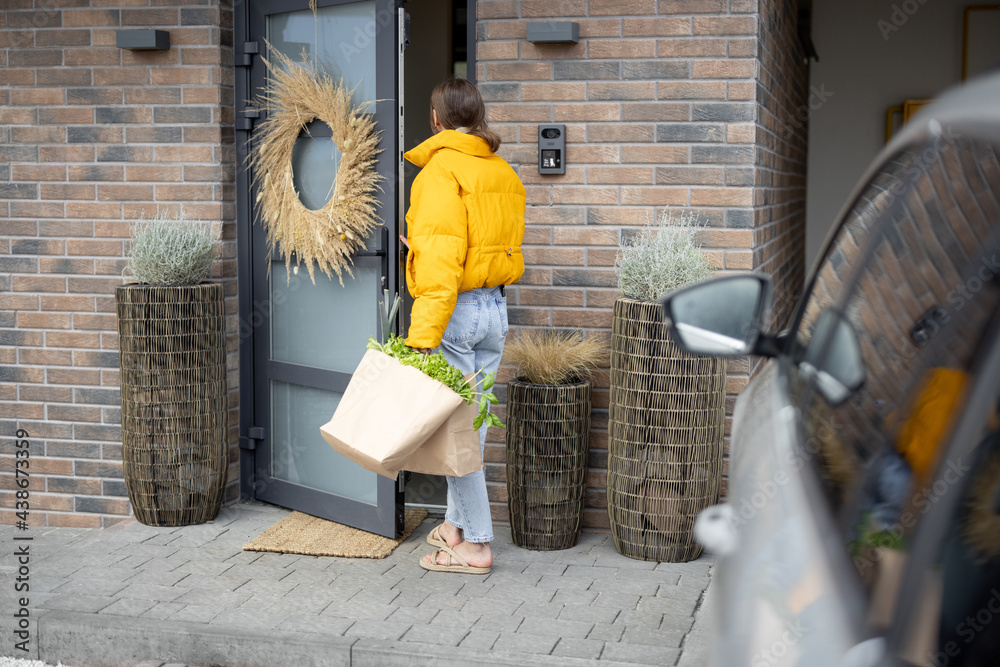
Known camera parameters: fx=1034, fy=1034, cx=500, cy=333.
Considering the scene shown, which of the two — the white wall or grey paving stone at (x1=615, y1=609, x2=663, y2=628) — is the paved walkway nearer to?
grey paving stone at (x1=615, y1=609, x2=663, y2=628)

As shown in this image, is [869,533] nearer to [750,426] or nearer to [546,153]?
[750,426]

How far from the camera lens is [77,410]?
5.35 meters

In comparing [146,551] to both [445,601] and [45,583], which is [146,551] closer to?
[45,583]

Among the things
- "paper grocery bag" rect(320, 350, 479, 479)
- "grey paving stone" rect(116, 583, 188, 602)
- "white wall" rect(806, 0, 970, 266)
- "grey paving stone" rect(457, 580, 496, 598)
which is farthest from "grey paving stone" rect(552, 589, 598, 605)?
"white wall" rect(806, 0, 970, 266)

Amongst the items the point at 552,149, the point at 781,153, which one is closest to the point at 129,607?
the point at 552,149

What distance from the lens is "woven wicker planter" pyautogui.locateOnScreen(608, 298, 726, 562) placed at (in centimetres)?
426

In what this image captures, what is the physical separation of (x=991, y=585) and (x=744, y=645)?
1.40 feet

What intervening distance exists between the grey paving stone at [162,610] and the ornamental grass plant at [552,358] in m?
1.71

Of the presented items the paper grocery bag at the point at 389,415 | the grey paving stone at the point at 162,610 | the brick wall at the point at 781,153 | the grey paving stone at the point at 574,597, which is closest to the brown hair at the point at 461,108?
the paper grocery bag at the point at 389,415

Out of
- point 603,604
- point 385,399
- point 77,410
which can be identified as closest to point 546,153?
point 385,399

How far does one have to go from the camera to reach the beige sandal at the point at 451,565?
426cm

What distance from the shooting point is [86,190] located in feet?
17.2

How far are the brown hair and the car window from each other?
2571mm

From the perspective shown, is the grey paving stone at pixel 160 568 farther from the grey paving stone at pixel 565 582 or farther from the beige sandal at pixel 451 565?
the grey paving stone at pixel 565 582
